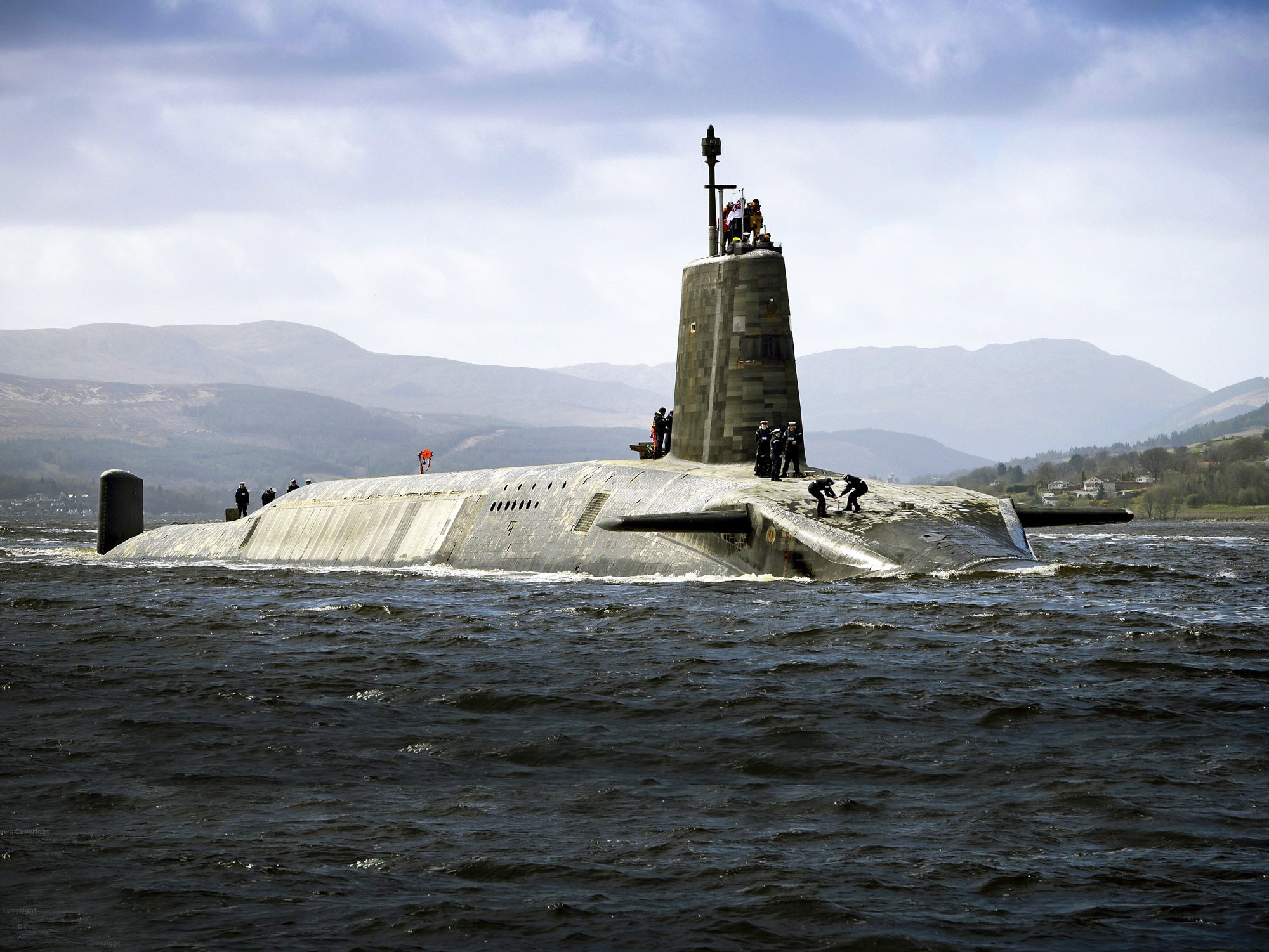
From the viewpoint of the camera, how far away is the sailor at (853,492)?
23484mm

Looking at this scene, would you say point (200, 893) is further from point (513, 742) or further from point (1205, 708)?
point (1205, 708)

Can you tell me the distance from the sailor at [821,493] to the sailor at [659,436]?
8.21 meters

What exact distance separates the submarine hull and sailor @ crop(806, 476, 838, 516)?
0.46 ft

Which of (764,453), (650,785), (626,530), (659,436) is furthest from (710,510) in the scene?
(650,785)

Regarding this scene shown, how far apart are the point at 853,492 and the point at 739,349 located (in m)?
4.80

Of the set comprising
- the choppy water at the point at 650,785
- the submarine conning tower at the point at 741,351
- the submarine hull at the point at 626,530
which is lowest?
the choppy water at the point at 650,785

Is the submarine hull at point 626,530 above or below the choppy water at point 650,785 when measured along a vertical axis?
above

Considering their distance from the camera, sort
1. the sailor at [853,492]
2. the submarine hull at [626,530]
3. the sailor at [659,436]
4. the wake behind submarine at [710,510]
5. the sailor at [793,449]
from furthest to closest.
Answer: the sailor at [659,436] < the sailor at [793,449] < the sailor at [853,492] < the wake behind submarine at [710,510] < the submarine hull at [626,530]

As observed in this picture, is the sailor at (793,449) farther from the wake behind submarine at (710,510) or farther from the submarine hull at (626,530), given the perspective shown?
the submarine hull at (626,530)

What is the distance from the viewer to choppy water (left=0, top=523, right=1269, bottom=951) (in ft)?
21.8

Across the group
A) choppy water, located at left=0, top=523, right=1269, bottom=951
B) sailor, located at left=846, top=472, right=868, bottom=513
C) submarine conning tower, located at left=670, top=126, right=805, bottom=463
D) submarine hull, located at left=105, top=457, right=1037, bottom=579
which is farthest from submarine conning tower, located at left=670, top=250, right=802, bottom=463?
choppy water, located at left=0, top=523, right=1269, bottom=951

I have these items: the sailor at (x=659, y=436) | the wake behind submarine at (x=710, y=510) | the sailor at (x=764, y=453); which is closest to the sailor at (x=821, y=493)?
the wake behind submarine at (x=710, y=510)

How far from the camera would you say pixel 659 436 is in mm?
32000

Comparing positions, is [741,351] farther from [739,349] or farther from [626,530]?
[626,530]
